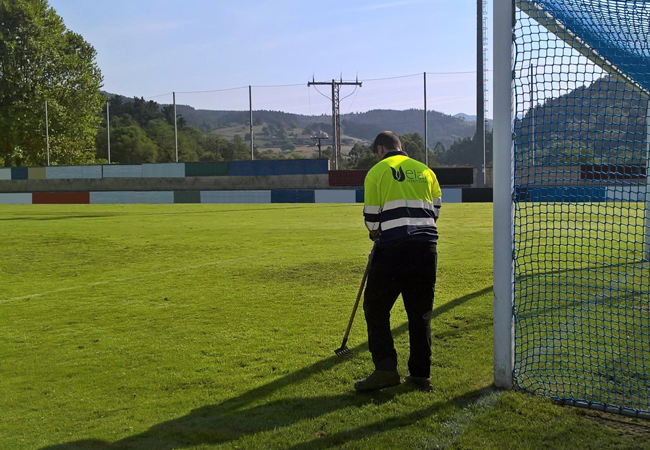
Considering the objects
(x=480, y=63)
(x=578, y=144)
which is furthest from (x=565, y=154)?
(x=480, y=63)

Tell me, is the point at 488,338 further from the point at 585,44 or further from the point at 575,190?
the point at 585,44

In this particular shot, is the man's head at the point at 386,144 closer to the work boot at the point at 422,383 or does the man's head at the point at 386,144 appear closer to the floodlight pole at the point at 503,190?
the floodlight pole at the point at 503,190

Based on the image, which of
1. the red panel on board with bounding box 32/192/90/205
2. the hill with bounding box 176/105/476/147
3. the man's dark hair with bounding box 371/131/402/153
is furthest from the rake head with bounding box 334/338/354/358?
the hill with bounding box 176/105/476/147

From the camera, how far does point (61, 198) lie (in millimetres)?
32844

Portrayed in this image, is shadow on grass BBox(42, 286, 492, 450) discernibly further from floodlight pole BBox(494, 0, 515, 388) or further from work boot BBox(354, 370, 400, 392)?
floodlight pole BBox(494, 0, 515, 388)

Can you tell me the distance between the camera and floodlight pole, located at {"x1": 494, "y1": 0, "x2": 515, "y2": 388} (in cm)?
418

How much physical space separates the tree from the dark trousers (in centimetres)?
4667

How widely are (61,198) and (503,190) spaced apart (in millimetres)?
32821

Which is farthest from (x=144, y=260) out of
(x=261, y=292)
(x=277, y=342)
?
(x=277, y=342)

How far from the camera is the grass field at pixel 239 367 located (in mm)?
3543

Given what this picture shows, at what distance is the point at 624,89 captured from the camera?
525 cm

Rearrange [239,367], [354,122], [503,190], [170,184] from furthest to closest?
1. [354,122]
2. [170,184]
3. [239,367]
4. [503,190]

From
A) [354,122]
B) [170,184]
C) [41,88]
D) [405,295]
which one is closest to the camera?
[405,295]

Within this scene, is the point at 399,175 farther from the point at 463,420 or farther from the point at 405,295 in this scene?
the point at 463,420
